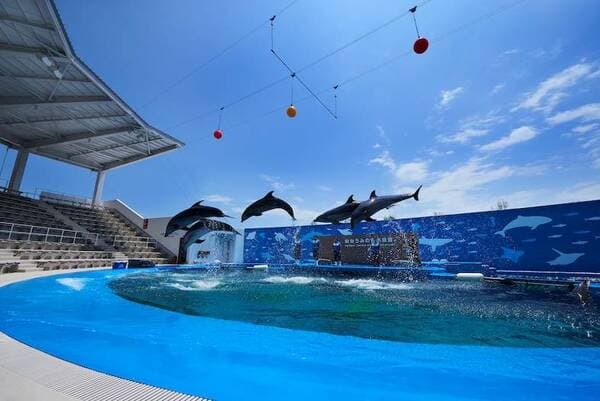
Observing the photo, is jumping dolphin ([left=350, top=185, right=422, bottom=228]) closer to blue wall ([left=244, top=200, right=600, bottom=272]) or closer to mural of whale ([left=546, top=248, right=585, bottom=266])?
blue wall ([left=244, top=200, right=600, bottom=272])

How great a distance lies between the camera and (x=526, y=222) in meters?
13.2

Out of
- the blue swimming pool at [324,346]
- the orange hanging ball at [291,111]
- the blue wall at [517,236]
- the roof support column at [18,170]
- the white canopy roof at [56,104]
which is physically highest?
the white canopy roof at [56,104]

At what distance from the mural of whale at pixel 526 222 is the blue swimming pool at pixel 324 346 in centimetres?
966

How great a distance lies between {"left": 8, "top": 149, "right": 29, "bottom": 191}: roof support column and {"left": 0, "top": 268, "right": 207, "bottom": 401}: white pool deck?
2213cm

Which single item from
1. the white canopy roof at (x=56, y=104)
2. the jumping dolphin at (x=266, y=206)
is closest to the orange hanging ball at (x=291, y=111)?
the jumping dolphin at (x=266, y=206)

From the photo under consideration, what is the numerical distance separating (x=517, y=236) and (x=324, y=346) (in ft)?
47.1

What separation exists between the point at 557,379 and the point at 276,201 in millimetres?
7306

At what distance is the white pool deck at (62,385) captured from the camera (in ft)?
5.05

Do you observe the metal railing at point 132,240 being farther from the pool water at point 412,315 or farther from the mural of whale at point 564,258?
the mural of whale at point 564,258

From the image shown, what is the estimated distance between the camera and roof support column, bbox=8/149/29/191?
17766 mm

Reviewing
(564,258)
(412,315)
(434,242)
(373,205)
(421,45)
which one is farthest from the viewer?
(434,242)

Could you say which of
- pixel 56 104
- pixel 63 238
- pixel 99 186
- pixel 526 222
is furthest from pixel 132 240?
pixel 526 222

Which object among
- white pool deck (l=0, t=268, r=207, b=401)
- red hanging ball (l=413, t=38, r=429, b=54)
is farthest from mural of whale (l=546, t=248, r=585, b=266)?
white pool deck (l=0, t=268, r=207, b=401)

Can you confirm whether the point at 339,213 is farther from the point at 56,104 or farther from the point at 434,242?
the point at 56,104
